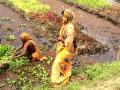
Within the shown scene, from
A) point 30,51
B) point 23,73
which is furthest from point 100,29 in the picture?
point 23,73

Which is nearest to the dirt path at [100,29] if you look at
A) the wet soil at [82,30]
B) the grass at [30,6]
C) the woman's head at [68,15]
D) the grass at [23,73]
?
the wet soil at [82,30]

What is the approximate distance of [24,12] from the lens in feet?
58.1

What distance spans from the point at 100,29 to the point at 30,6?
3667 mm

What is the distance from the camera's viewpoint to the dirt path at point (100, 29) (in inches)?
579

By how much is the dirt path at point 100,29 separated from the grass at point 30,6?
2.15 ft

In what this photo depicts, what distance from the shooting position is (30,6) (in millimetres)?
18578

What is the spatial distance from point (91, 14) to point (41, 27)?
3699 millimetres

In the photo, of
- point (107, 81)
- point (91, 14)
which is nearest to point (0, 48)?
point (107, 81)

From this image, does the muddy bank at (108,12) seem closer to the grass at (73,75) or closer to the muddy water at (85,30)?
the muddy water at (85,30)

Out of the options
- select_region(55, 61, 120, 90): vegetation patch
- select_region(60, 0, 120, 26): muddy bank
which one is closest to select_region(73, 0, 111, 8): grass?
select_region(60, 0, 120, 26): muddy bank

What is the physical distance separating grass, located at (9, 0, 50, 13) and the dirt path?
655mm

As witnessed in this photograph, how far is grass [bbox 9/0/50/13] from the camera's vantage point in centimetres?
1803

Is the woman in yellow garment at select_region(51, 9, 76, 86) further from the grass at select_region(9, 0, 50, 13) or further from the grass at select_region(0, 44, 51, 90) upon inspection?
the grass at select_region(9, 0, 50, 13)

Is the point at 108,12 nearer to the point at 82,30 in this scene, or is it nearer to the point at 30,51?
the point at 82,30
